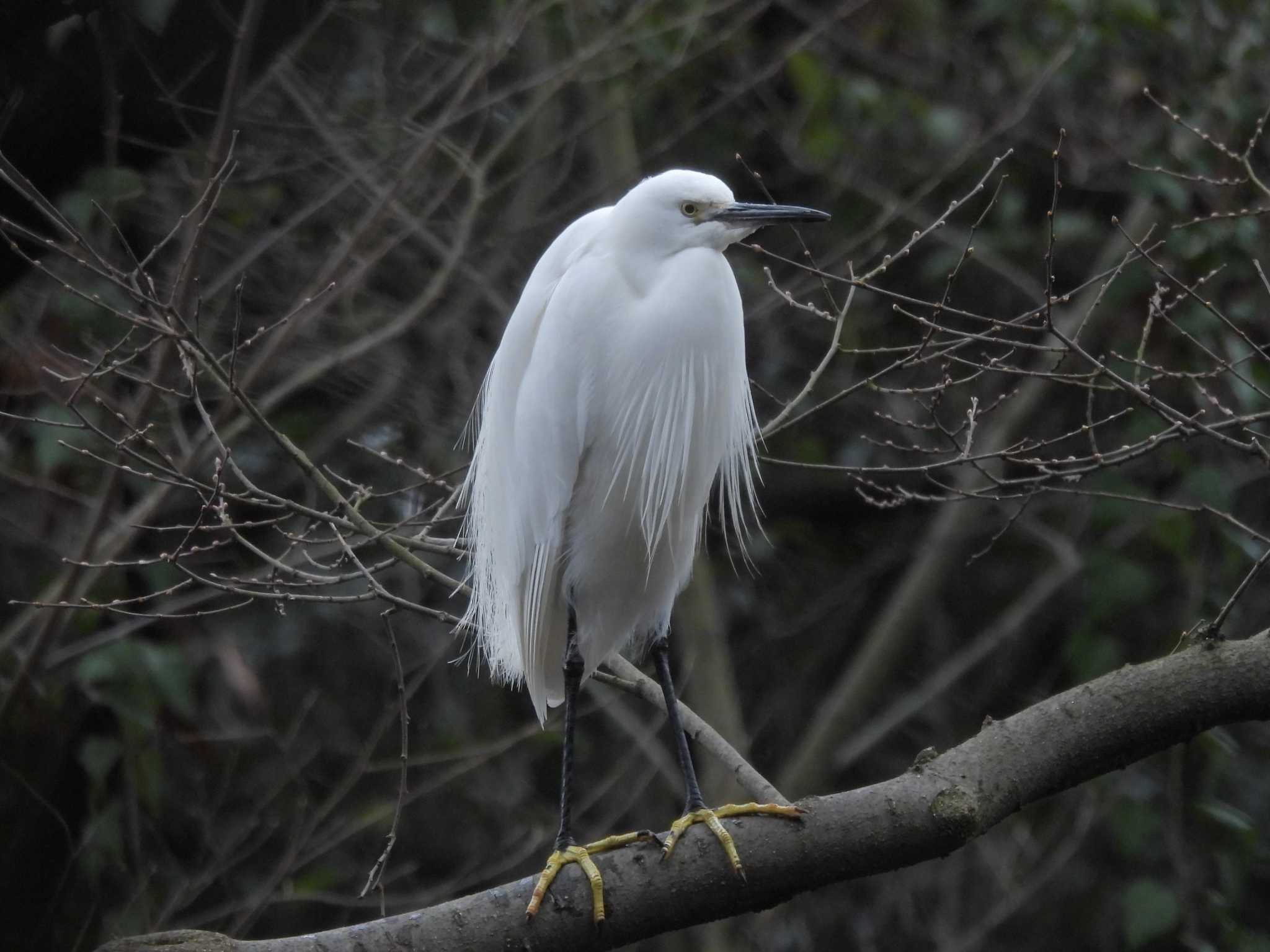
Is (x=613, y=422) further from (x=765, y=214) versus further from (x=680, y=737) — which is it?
(x=680, y=737)

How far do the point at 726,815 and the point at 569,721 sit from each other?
0.42 m

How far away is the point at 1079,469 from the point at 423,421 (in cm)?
259

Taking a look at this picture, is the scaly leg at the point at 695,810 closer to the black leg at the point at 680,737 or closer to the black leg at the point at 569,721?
the black leg at the point at 680,737

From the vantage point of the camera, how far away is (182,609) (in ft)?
12.4

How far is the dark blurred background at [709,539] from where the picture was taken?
3.10 meters

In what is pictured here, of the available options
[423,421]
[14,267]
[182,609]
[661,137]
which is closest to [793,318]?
[661,137]

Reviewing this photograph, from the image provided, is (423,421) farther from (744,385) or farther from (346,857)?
(744,385)

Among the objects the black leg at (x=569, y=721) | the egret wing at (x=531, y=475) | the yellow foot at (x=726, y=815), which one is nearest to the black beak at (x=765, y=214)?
the egret wing at (x=531, y=475)

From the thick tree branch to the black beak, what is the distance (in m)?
0.84

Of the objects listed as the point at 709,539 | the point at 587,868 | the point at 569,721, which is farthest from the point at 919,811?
the point at 709,539

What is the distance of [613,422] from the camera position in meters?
2.40

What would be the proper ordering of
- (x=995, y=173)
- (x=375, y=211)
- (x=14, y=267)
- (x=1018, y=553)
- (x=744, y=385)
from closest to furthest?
1. (x=744, y=385)
2. (x=14, y=267)
3. (x=375, y=211)
4. (x=995, y=173)
5. (x=1018, y=553)

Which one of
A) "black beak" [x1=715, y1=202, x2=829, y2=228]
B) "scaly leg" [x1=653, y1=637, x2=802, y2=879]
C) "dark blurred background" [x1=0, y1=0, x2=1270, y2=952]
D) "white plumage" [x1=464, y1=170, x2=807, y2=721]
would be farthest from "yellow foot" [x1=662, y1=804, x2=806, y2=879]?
"black beak" [x1=715, y1=202, x2=829, y2=228]

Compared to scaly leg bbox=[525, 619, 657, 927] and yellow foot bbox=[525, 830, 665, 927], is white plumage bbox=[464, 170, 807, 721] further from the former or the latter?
yellow foot bbox=[525, 830, 665, 927]
